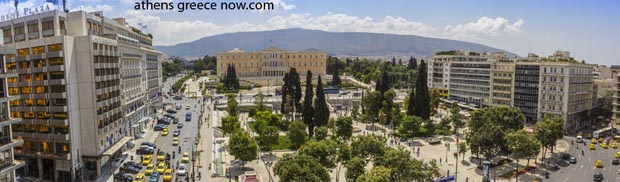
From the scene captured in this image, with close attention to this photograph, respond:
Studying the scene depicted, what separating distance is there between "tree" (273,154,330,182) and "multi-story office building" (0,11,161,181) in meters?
18.7

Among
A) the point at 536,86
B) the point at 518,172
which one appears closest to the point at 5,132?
the point at 518,172

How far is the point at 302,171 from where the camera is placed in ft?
104

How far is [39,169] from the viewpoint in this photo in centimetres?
3962

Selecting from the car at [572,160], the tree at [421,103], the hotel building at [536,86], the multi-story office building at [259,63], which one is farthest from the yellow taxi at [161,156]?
the multi-story office building at [259,63]

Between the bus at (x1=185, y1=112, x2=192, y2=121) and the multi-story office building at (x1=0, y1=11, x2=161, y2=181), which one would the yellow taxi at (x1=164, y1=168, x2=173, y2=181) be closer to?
the multi-story office building at (x1=0, y1=11, x2=161, y2=181)

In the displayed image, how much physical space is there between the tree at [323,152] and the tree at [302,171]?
12.0 feet

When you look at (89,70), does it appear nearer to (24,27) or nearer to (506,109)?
(24,27)

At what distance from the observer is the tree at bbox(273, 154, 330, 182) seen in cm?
3170

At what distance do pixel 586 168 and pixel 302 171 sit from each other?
3484 centimetres

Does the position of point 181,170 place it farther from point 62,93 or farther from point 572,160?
point 572,160

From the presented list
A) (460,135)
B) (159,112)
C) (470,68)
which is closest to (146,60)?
(159,112)

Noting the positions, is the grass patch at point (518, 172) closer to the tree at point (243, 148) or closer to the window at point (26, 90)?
the tree at point (243, 148)

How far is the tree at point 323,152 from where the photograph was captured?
37.7 metres

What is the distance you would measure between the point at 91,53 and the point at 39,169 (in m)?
11.1
